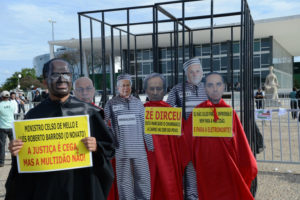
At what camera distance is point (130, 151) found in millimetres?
3176

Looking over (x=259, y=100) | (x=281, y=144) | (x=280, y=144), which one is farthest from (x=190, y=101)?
(x=259, y=100)

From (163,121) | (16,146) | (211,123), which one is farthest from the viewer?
(163,121)

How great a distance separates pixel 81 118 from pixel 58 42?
26606 millimetres

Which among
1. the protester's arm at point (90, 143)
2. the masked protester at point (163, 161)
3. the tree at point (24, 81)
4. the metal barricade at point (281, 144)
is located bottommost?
the metal barricade at point (281, 144)

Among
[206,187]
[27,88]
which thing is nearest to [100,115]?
[206,187]

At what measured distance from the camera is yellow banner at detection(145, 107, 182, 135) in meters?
2.87

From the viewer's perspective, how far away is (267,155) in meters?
6.34

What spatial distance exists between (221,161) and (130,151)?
0.97 meters

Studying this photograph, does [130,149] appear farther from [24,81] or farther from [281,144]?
[24,81]

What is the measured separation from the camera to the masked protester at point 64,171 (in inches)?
72.7

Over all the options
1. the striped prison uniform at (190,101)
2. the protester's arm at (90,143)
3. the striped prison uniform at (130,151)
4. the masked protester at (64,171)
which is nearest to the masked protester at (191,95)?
the striped prison uniform at (190,101)

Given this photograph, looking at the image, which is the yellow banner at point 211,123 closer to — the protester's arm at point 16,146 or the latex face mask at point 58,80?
the latex face mask at point 58,80

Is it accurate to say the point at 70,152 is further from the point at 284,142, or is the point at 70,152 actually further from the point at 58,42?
the point at 58,42

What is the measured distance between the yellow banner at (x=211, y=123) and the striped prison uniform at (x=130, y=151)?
1.98ft
